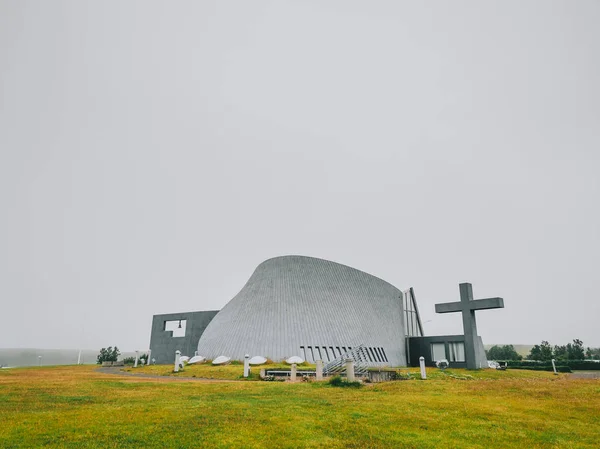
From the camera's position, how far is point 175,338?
196ft

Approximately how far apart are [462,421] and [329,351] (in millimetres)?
27885

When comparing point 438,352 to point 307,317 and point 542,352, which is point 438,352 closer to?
point 307,317

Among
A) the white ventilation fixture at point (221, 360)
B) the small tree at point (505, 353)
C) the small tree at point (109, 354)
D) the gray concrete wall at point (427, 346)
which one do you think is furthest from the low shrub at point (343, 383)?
the small tree at point (505, 353)

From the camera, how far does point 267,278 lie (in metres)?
44.3

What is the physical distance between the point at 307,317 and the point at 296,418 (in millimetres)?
29190

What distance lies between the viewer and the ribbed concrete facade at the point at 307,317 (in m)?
38.3

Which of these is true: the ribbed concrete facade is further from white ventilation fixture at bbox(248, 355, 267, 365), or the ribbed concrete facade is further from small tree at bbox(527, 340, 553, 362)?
small tree at bbox(527, 340, 553, 362)

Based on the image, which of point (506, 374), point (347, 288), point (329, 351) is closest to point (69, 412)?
point (329, 351)

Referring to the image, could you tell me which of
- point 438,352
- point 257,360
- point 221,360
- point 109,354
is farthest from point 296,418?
point 109,354

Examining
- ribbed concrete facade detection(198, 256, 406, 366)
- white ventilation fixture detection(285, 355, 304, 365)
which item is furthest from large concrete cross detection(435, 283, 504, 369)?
white ventilation fixture detection(285, 355, 304, 365)

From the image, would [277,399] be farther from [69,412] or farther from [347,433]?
[69,412]

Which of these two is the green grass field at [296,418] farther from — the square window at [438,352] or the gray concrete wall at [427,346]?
the square window at [438,352]

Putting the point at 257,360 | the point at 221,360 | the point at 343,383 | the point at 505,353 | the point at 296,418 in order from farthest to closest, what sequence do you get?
the point at 505,353 → the point at 221,360 → the point at 257,360 → the point at 343,383 → the point at 296,418

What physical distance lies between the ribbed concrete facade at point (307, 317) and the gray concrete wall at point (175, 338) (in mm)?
13153
